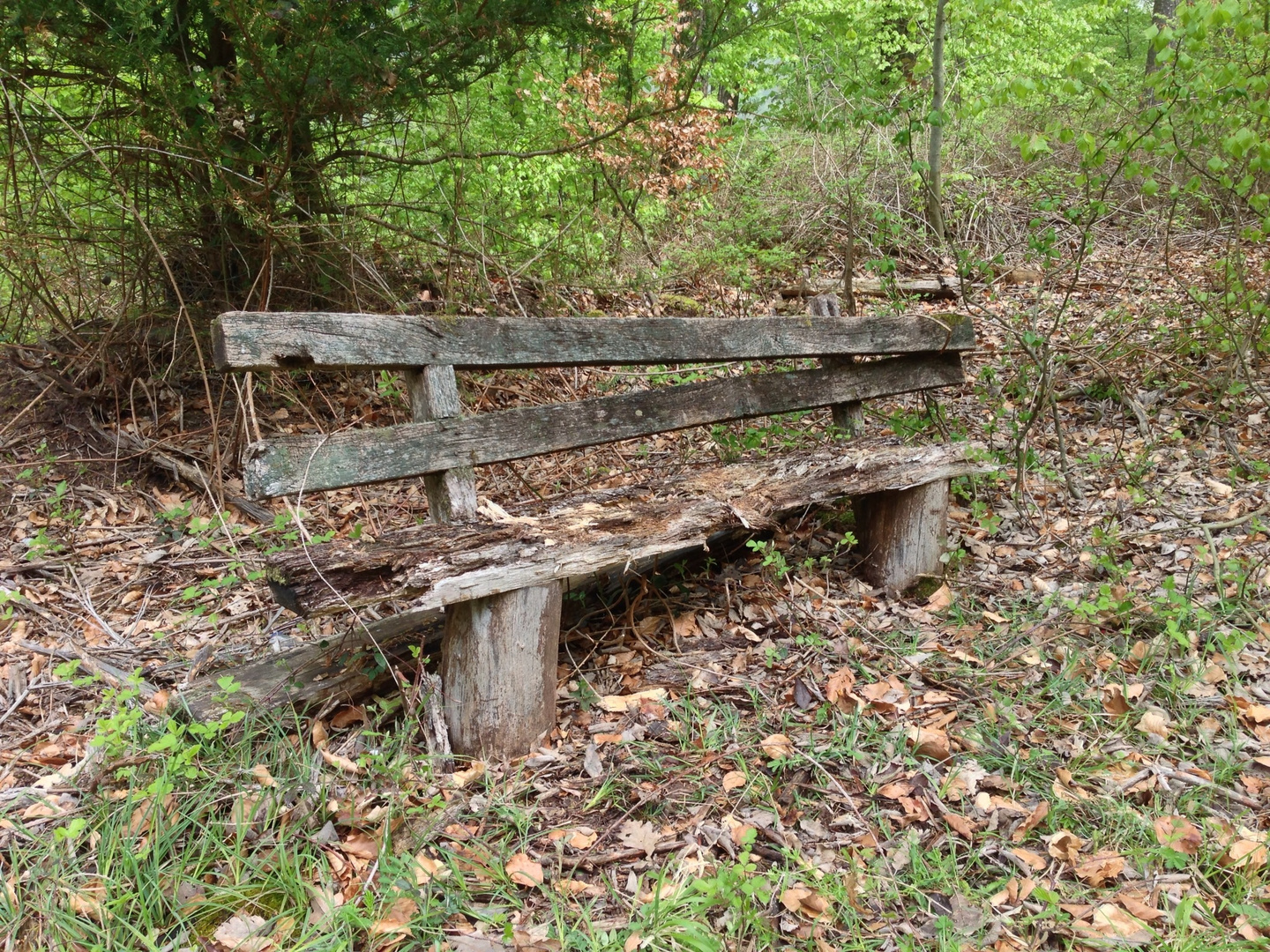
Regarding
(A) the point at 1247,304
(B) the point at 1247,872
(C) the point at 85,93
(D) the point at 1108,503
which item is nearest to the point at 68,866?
(B) the point at 1247,872

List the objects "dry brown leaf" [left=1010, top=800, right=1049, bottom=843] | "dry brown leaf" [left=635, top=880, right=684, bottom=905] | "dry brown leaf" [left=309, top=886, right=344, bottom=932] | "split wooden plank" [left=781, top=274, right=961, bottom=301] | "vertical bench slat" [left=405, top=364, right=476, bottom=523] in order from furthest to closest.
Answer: "split wooden plank" [left=781, top=274, right=961, bottom=301] → "vertical bench slat" [left=405, top=364, right=476, bottom=523] → "dry brown leaf" [left=1010, top=800, right=1049, bottom=843] → "dry brown leaf" [left=635, top=880, right=684, bottom=905] → "dry brown leaf" [left=309, top=886, right=344, bottom=932]

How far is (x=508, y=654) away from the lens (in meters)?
2.79

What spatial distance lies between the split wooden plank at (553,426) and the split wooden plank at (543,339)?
18 centimetres

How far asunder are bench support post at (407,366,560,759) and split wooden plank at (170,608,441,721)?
22 centimetres

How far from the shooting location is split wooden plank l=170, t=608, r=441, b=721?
8.87ft

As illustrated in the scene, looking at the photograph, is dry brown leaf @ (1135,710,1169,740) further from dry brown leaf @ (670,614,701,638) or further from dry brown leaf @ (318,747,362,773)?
dry brown leaf @ (318,747,362,773)

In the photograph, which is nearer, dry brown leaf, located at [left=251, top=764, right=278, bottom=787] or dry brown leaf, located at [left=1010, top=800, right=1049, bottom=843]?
dry brown leaf, located at [left=1010, top=800, right=1049, bottom=843]

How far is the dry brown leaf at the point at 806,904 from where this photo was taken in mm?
2137

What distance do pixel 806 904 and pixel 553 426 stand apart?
6.11 feet

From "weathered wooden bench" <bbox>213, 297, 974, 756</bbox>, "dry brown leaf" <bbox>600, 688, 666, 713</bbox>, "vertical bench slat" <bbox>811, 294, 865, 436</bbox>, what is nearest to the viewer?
"weathered wooden bench" <bbox>213, 297, 974, 756</bbox>

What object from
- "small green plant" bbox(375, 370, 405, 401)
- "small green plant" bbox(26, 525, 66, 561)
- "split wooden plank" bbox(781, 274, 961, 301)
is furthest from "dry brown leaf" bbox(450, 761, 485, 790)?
"split wooden plank" bbox(781, 274, 961, 301)

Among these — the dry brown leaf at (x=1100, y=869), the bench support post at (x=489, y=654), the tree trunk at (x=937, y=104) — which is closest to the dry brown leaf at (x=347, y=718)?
the bench support post at (x=489, y=654)

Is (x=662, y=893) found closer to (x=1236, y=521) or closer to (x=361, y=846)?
(x=361, y=846)

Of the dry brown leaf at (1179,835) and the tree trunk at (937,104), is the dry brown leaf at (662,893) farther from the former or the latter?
the tree trunk at (937,104)
